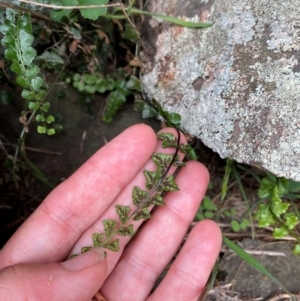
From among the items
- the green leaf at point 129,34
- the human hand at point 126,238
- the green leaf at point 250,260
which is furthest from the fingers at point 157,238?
the green leaf at point 129,34

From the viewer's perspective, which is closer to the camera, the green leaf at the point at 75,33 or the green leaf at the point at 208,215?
the green leaf at the point at 75,33

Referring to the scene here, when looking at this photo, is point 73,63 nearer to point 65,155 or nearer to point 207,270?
point 65,155

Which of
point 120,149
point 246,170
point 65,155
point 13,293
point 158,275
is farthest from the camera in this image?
point 65,155

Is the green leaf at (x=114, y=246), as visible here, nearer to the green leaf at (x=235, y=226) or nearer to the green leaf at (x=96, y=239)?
the green leaf at (x=96, y=239)

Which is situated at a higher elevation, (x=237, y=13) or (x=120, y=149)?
(x=237, y=13)

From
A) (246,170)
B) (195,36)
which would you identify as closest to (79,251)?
(246,170)

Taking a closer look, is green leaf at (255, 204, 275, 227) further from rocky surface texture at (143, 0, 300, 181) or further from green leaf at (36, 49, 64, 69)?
green leaf at (36, 49, 64, 69)

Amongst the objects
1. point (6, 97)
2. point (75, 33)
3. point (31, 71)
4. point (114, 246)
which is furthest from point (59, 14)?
point (114, 246)
